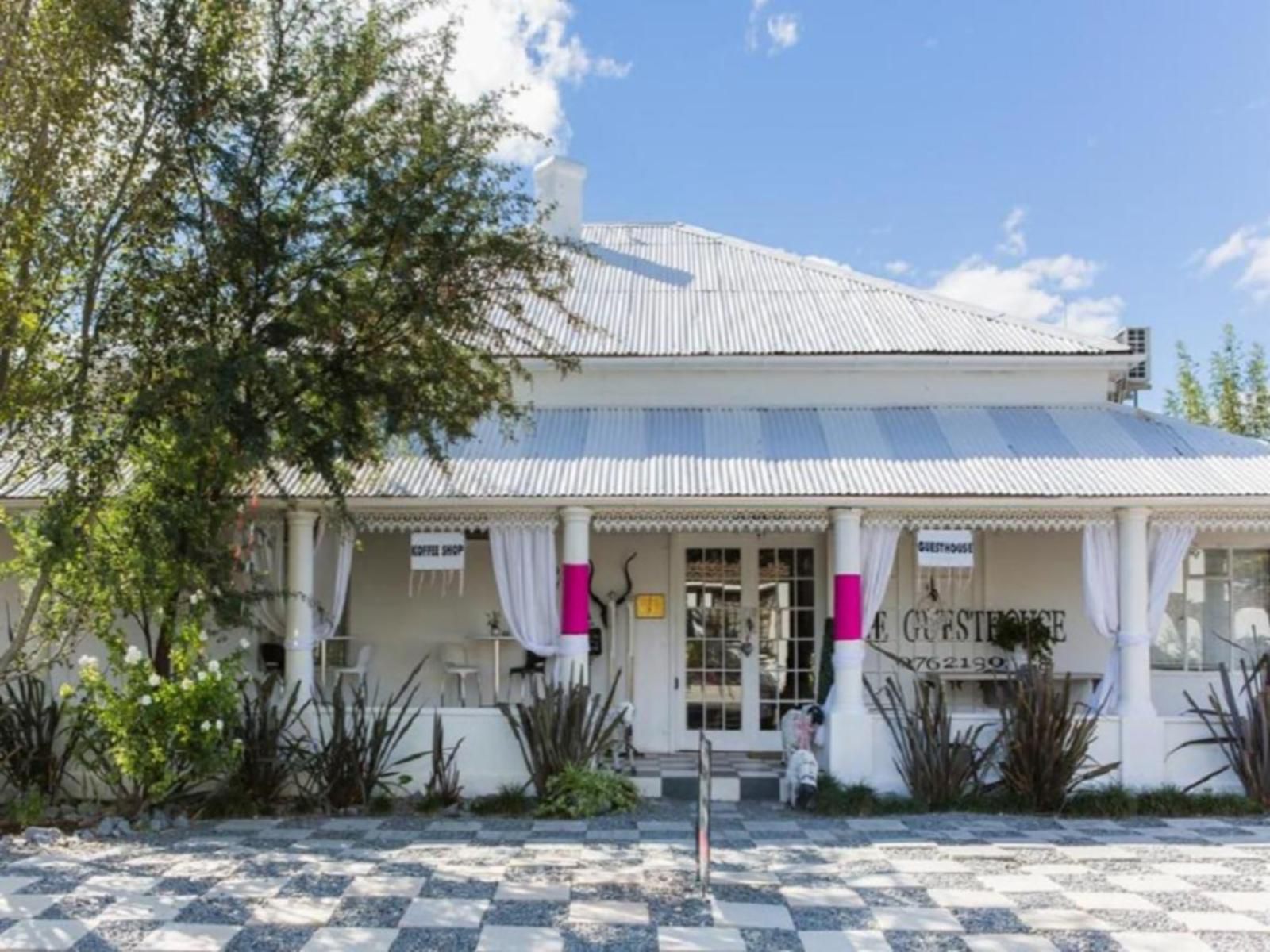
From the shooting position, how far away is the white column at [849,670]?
32.7 ft

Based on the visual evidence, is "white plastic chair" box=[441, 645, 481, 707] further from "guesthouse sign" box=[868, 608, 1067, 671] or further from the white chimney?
→ the white chimney

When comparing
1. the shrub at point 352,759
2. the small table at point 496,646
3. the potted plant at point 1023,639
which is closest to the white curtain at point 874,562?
the potted plant at point 1023,639

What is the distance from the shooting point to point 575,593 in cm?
1030

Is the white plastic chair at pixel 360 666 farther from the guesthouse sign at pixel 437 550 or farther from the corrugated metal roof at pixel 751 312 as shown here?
the corrugated metal roof at pixel 751 312

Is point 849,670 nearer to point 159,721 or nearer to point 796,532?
point 796,532

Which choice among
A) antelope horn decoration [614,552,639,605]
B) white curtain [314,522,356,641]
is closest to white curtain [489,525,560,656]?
white curtain [314,522,356,641]

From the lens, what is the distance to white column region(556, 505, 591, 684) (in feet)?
33.7

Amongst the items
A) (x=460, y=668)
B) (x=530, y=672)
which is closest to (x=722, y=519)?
(x=530, y=672)

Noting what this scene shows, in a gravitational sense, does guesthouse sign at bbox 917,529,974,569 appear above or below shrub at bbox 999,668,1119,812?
above

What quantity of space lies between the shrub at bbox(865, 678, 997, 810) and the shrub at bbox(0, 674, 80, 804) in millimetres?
7496

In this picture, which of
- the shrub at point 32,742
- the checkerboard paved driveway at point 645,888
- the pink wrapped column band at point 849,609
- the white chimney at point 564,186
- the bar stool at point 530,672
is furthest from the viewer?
the white chimney at point 564,186

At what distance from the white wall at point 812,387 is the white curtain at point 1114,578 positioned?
2.27 m

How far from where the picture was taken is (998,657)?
38.9 ft

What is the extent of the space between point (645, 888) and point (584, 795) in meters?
2.47
